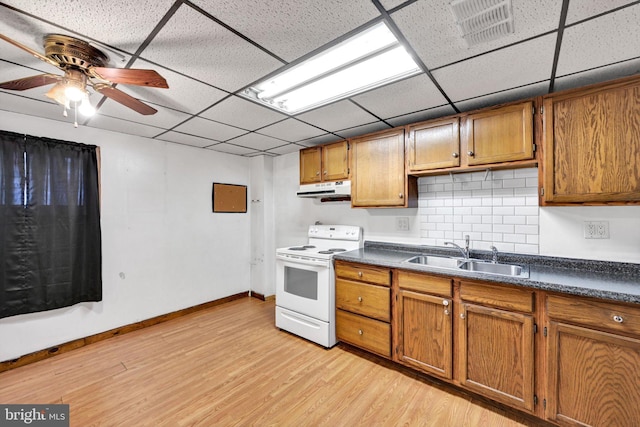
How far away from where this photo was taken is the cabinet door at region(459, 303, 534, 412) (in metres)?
1.74

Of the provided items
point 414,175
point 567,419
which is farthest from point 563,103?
point 567,419

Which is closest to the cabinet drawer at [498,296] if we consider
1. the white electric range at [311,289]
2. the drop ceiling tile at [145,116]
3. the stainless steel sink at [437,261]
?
the stainless steel sink at [437,261]

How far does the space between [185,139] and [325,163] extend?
1.77 metres

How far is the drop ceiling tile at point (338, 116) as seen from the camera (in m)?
2.28

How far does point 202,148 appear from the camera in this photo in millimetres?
3793

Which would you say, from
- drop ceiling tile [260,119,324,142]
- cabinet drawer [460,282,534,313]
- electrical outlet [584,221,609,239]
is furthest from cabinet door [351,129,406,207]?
electrical outlet [584,221,609,239]

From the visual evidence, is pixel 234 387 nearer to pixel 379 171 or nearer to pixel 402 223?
pixel 402 223

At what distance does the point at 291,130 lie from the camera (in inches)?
115

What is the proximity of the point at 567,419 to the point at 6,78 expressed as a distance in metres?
4.15

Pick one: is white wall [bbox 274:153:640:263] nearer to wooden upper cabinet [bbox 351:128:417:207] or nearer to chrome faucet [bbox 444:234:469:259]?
chrome faucet [bbox 444:234:469:259]

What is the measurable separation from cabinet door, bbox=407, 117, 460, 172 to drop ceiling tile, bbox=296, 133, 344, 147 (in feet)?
3.17

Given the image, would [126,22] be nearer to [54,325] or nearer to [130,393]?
[130,393]

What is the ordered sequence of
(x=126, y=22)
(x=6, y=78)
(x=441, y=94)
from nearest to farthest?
1. (x=126, y=22)
2. (x=6, y=78)
3. (x=441, y=94)

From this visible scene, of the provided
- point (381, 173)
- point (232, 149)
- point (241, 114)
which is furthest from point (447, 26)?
point (232, 149)
